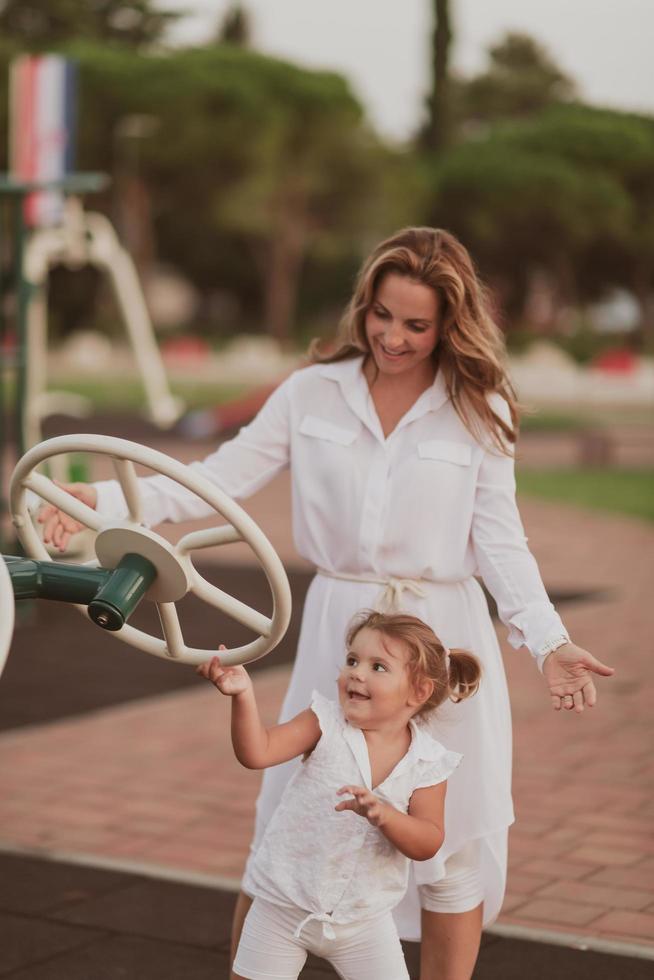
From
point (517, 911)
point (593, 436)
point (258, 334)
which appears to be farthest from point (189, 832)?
point (258, 334)

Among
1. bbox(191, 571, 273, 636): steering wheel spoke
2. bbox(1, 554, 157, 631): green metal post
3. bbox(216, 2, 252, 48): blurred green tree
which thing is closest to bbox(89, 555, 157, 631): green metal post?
bbox(1, 554, 157, 631): green metal post

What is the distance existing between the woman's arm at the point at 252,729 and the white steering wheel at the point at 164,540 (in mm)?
49

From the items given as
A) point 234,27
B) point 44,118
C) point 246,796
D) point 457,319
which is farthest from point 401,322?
point 234,27

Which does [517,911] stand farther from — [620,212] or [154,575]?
[620,212]

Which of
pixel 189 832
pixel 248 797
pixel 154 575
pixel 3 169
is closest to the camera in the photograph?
pixel 154 575

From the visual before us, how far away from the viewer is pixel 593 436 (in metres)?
17.7

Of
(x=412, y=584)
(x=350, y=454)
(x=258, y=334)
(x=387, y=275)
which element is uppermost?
(x=387, y=275)

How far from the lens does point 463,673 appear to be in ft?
9.78

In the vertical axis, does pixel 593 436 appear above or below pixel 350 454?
below

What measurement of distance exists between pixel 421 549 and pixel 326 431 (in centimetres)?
30

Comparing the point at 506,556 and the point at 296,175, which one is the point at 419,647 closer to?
the point at 506,556

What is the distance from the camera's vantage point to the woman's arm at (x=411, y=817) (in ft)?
8.29

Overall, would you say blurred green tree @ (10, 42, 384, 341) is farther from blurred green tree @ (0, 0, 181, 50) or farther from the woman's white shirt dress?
the woman's white shirt dress

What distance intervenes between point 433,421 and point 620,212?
156 ft
